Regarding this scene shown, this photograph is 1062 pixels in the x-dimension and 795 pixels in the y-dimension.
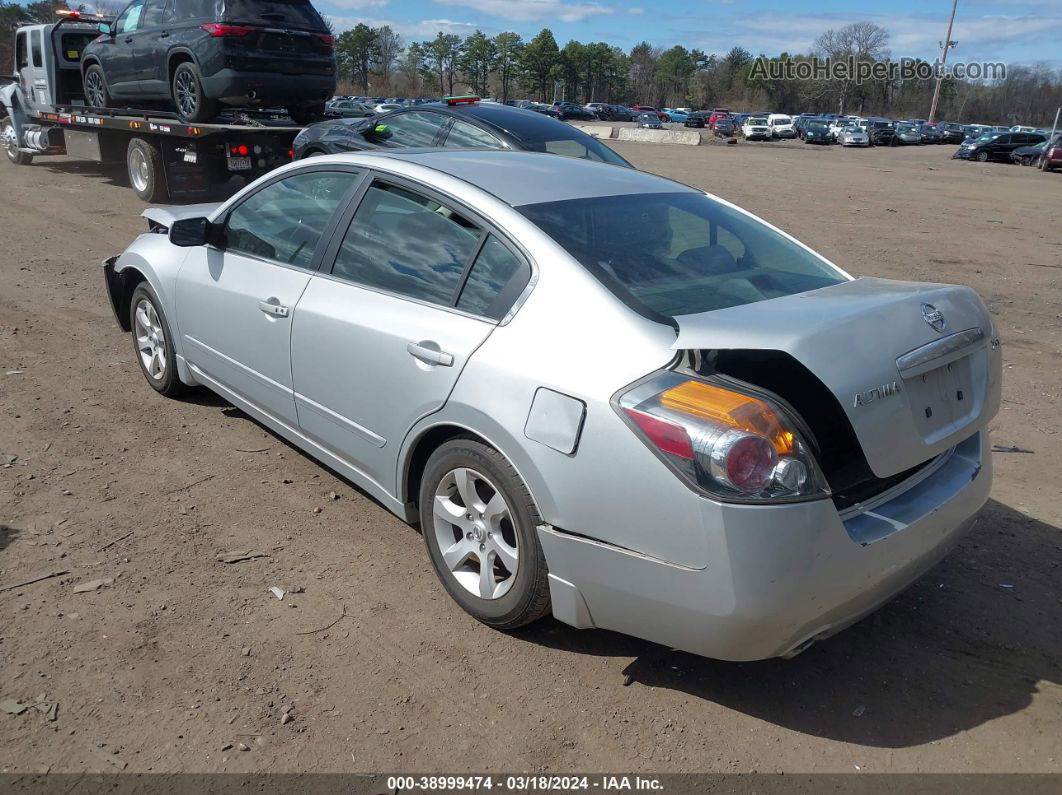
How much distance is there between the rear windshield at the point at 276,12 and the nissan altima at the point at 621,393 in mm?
9144

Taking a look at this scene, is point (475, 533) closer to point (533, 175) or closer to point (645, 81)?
point (533, 175)

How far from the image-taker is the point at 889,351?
2635 millimetres

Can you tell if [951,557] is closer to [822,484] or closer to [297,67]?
[822,484]

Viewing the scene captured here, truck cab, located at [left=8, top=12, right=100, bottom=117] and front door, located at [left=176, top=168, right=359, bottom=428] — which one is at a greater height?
truck cab, located at [left=8, top=12, right=100, bottom=117]

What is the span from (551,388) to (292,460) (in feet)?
7.69

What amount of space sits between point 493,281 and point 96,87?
48.3 ft

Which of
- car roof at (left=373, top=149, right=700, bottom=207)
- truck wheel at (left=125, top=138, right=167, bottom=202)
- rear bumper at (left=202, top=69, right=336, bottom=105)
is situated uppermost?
rear bumper at (left=202, top=69, right=336, bottom=105)

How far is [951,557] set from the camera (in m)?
3.73

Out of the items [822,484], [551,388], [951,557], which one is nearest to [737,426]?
[822,484]

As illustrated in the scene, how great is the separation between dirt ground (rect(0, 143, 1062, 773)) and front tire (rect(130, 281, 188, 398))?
173mm

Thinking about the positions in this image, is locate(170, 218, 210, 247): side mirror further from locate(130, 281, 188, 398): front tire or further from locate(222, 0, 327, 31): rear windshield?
locate(222, 0, 327, 31): rear windshield

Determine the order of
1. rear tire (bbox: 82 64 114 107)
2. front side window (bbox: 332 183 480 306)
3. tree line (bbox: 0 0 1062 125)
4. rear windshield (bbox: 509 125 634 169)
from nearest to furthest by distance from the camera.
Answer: front side window (bbox: 332 183 480 306) < rear windshield (bbox: 509 125 634 169) < rear tire (bbox: 82 64 114 107) < tree line (bbox: 0 0 1062 125)

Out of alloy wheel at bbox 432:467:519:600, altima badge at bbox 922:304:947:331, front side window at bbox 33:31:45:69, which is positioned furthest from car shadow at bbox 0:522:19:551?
front side window at bbox 33:31:45:69

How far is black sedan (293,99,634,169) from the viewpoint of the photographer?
8.95 m
